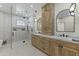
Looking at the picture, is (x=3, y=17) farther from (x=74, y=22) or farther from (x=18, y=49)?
(x=74, y=22)

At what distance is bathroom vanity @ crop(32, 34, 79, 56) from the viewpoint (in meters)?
2.76

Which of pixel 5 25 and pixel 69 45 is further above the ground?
pixel 5 25

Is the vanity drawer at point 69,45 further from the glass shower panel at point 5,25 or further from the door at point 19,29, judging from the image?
the glass shower panel at point 5,25

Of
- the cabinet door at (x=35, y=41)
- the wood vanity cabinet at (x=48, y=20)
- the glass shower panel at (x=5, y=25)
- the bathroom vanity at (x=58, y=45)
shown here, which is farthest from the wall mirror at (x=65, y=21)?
the glass shower panel at (x=5, y=25)

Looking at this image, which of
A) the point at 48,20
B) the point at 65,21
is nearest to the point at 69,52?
the point at 65,21

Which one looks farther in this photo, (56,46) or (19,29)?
(19,29)

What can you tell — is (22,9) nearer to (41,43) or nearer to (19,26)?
(19,26)

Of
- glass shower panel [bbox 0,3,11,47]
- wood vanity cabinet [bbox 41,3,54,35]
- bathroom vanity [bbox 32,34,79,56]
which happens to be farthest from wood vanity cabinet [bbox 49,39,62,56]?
glass shower panel [bbox 0,3,11,47]

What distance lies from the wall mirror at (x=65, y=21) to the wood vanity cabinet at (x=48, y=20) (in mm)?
324

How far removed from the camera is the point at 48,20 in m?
4.88

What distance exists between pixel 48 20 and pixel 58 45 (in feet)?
5.76

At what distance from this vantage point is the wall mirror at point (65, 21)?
377 centimetres

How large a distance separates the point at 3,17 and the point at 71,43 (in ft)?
7.04

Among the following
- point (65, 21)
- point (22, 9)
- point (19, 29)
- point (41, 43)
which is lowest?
point (41, 43)
